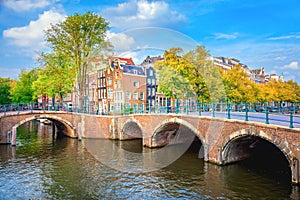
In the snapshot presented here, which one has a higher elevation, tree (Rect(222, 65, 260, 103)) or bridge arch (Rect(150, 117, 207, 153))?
tree (Rect(222, 65, 260, 103))

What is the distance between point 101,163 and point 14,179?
19.5 feet

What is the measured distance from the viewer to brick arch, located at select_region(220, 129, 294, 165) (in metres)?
13.6

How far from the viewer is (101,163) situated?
65.2 ft

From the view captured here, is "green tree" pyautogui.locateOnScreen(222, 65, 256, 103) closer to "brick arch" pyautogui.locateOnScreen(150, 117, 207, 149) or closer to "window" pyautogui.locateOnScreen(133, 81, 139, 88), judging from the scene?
"brick arch" pyautogui.locateOnScreen(150, 117, 207, 149)

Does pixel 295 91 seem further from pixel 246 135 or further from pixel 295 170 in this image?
pixel 295 170

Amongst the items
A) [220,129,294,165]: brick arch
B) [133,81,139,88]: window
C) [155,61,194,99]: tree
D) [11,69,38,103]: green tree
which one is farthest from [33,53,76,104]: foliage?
[220,129,294,165]: brick arch

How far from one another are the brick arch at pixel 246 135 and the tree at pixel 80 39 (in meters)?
21.1

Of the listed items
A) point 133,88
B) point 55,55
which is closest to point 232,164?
point 55,55

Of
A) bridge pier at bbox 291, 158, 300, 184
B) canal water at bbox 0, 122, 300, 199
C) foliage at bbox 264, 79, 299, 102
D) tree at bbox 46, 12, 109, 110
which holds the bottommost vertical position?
canal water at bbox 0, 122, 300, 199

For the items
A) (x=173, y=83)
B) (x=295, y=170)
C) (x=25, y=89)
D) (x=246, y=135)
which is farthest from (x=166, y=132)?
(x=25, y=89)

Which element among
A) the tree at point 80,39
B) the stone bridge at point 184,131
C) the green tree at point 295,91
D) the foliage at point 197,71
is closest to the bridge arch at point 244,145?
the stone bridge at point 184,131

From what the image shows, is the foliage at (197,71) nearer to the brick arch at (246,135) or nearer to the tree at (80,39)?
the tree at (80,39)

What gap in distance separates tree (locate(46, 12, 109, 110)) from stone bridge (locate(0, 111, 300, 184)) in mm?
3926

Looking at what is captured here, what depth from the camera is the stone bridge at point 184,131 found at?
13938mm
